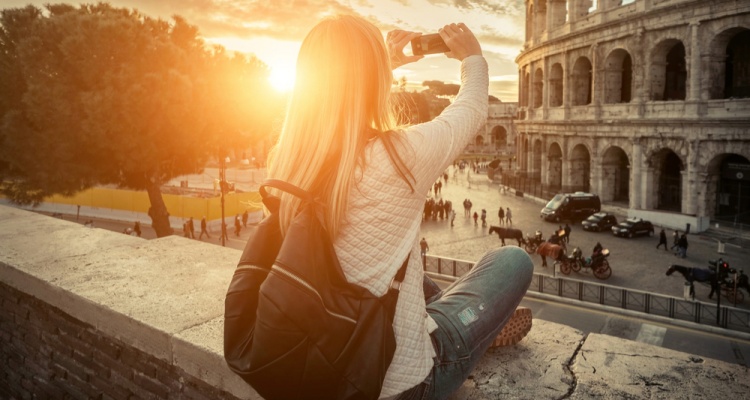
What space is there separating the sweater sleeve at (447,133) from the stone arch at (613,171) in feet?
101

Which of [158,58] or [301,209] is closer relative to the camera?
[301,209]

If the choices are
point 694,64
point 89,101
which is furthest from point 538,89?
point 89,101

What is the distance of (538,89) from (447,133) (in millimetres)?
37596

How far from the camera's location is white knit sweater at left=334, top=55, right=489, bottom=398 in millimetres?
1656

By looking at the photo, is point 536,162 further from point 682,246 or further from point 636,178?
point 682,246

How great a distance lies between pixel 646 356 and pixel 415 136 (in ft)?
5.69

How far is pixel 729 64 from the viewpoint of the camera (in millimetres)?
26031

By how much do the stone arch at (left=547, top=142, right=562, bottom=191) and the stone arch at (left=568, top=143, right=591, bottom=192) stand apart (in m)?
1.75

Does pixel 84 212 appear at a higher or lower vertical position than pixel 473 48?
lower

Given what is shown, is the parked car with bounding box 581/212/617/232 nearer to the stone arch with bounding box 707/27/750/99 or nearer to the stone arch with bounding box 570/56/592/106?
the stone arch with bounding box 707/27/750/99

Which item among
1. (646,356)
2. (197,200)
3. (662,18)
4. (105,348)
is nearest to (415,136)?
(646,356)

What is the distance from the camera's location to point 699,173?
2464 cm

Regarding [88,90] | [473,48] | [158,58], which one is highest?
[158,58]

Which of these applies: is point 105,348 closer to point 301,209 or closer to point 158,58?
point 301,209
